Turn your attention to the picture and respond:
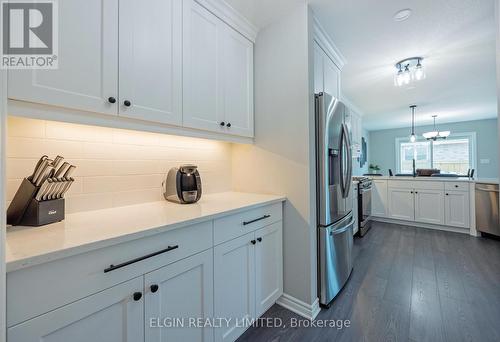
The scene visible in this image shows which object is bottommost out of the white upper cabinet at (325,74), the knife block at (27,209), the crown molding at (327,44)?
the knife block at (27,209)

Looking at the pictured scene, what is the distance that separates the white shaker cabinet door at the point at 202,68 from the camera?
1419 millimetres

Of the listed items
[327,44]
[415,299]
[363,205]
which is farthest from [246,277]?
[363,205]

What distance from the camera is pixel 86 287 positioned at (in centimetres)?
74

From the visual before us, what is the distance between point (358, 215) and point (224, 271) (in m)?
2.90

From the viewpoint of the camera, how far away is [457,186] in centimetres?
359

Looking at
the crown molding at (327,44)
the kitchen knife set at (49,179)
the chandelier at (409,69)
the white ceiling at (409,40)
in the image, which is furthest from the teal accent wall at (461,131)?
the kitchen knife set at (49,179)

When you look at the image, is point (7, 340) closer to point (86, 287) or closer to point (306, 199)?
point (86, 287)

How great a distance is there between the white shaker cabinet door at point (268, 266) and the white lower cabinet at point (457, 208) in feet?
12.3

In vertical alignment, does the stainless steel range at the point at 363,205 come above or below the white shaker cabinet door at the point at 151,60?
below

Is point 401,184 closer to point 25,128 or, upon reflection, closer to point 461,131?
point 461,131

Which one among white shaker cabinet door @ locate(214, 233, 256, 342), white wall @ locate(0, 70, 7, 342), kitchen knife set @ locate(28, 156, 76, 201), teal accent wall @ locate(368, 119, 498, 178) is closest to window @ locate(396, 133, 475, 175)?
teal accent wall @ locate(368, 119, 498, 178)

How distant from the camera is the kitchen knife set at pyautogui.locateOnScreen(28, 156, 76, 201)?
0.94 metres

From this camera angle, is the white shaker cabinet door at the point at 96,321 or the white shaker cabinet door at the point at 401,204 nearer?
the white shaker cabinet door at the point at 96,321

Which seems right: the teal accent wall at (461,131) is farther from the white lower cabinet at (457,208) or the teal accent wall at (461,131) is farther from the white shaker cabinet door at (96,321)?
the white shaker cabinet door at (96,321)
